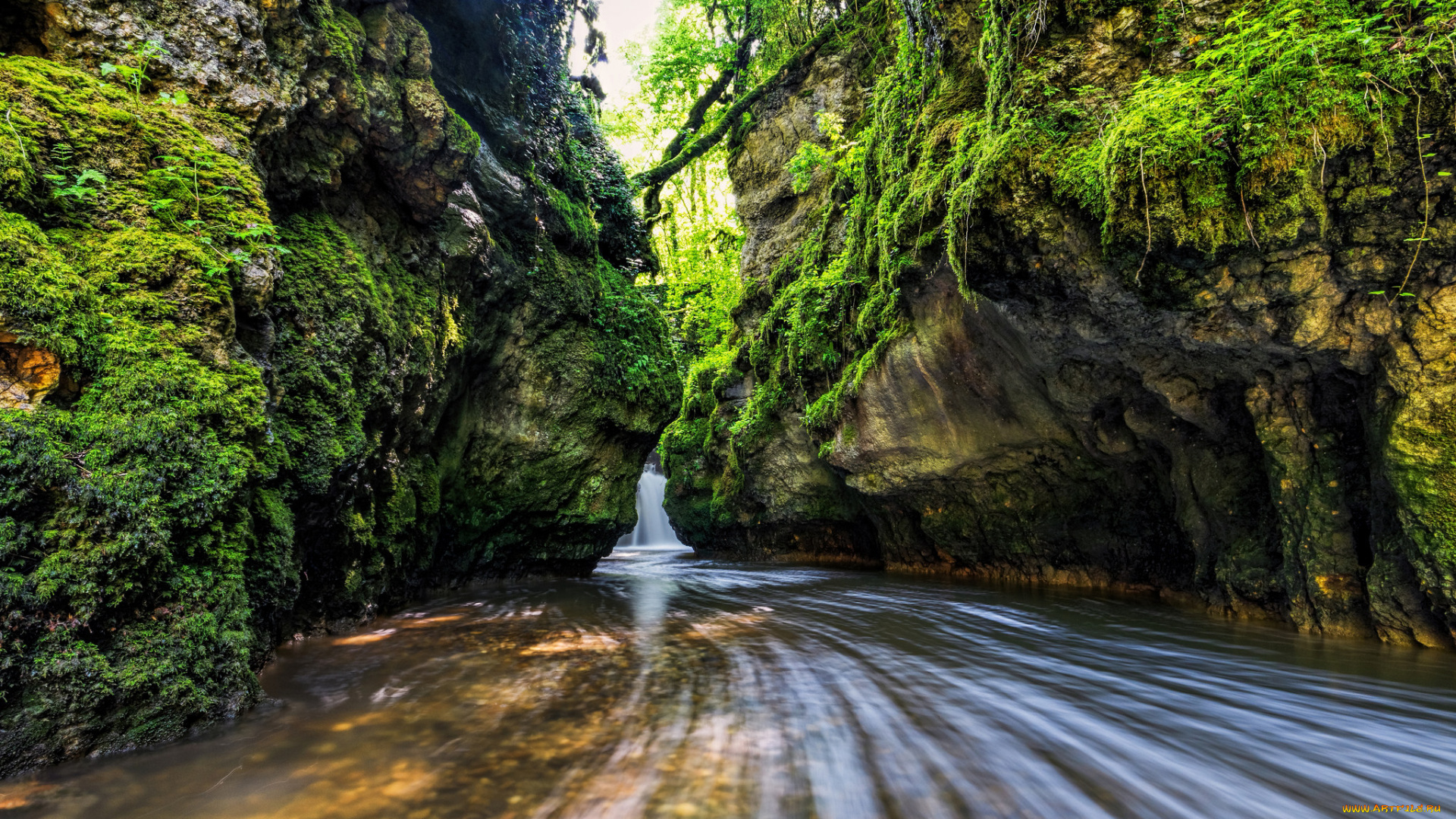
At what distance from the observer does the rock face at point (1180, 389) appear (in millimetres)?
3809

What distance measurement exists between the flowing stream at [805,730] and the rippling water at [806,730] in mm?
14

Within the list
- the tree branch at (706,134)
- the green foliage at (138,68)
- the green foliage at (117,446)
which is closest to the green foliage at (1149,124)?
Result: the green foliage at (117,446)

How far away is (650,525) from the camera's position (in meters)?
21.8

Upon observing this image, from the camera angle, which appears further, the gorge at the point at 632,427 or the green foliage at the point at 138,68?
the green foliage at the point at 138,68

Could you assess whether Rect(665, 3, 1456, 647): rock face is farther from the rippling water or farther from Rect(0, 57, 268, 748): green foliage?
Rect(0, 57, 268, 748): green foliage

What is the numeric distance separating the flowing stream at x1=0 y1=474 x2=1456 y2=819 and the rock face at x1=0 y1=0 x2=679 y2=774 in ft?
1.63

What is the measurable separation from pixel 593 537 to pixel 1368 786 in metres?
8.36

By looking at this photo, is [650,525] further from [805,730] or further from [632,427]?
[805,730]

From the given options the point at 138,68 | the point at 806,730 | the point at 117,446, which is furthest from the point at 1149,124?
the point at 138,68

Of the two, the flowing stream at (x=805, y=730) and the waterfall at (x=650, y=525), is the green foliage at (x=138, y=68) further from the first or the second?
the waterfall at (x=650, y=525)

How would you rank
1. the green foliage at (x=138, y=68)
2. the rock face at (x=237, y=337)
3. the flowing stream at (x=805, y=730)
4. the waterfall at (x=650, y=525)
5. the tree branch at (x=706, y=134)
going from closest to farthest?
the flowing stream at (x=805, y=730) → the rock face at (x=237, y=337) → the green foliage at (x=138, y=68) → the tree branch at (x=706, y=134) → the waterfall at (x=650, y=525)

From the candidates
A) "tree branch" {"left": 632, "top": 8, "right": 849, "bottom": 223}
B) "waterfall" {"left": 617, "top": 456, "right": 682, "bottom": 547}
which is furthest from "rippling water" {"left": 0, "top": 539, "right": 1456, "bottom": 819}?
"waterfall" {"left": 617, "top": 456, "right": 682, "bottom": 547}

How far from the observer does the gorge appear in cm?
246

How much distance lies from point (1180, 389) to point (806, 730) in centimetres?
469
